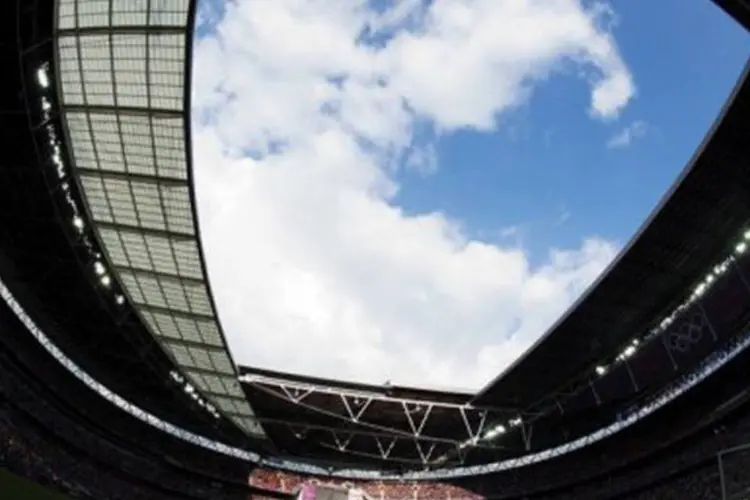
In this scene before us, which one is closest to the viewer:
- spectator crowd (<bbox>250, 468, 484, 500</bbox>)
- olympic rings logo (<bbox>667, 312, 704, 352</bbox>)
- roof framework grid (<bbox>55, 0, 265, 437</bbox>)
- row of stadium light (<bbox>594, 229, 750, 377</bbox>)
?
roof framework grid (<bbox>55, 0, 265, 437</bbox>)

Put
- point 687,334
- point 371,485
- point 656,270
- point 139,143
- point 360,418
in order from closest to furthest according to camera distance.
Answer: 1. point 139,143
2. point 656,270
3. point 687,334
4. point 360,418
5. point 371,485

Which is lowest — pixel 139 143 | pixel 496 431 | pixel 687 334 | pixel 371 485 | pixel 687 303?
pixel 371 485

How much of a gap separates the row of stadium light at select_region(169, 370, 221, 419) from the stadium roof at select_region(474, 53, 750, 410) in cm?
1390

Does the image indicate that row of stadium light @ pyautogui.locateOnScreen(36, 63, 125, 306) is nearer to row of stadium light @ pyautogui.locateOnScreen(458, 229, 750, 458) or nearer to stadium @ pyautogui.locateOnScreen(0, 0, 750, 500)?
stadium @ pyautogui.locateOnScreen(0, 0, 750, 500)

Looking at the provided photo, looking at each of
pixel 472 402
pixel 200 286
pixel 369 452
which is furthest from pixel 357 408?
pixel 200 286

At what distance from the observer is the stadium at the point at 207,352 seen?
65.8 feet

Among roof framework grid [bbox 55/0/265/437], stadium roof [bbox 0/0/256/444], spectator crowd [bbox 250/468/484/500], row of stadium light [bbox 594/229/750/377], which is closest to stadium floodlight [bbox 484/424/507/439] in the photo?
row of stadium light [bbox 594/229/750/377]

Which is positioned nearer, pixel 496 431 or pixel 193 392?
pixel 193 392

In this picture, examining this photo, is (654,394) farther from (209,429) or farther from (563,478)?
(209,429)

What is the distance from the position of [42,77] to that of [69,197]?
565 centimetres

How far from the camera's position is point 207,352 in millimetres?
31828

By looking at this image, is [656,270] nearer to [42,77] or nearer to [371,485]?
[42,77]

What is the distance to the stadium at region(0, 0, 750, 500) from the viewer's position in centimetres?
2006

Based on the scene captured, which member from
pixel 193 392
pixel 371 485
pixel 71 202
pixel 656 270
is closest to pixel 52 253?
pixel 71 202
